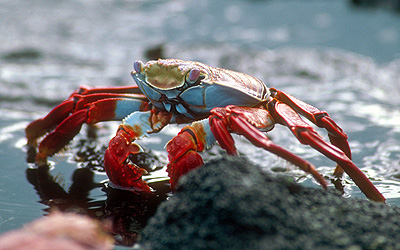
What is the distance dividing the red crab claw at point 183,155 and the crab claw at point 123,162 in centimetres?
32

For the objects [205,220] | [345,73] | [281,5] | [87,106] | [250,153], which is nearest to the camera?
[205,220]

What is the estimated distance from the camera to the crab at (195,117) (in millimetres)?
2508

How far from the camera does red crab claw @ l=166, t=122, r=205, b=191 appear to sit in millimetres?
2521

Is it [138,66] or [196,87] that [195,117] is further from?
[138,66]

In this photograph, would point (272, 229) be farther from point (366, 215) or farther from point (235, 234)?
point (366, 215)

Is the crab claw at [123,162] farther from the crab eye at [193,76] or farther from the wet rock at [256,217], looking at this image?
the wet rock at [256,217]

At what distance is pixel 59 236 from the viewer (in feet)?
5.46

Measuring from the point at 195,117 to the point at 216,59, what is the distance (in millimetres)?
5012

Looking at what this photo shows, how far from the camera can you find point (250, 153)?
158 inches

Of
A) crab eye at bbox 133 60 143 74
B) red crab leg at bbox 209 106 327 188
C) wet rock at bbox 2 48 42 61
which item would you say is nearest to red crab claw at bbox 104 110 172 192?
crab eye at bbox 133 60 143 74

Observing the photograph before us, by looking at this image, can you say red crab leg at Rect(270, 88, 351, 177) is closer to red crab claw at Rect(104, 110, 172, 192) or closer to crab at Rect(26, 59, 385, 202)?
crab at Rect(26, 59, 385, 202)

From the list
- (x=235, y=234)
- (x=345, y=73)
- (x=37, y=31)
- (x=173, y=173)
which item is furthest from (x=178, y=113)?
(x=37, y=31)


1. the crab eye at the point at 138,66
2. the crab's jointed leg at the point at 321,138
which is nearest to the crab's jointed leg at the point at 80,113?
the crab eye at the point at 138,66

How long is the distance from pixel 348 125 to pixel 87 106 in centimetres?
286
